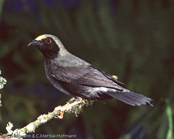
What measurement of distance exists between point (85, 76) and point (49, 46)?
1.75 ft

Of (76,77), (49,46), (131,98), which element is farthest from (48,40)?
(131,98)

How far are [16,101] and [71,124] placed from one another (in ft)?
2.63

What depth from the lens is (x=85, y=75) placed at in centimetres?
336

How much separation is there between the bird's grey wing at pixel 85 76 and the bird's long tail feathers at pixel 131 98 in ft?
0.33

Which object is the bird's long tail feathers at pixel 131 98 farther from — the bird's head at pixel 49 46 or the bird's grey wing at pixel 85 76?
the bird's head at pixel 49 46

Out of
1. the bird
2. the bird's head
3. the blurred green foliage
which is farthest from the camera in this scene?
the blurred green foliage

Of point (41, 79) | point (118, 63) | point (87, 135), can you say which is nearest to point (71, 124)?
point (87, 135)

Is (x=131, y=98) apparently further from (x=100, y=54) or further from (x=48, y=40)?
(x=100, y=54)

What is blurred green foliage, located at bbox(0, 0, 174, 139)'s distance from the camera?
432cm

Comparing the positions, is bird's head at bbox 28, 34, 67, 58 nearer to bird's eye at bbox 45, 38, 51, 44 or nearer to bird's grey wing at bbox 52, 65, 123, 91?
bird's eye at bbox 45, 38, 51, 44

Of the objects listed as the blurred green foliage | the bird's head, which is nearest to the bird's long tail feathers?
the bird's head

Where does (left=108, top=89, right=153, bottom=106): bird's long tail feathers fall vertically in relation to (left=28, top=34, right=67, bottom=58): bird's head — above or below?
below

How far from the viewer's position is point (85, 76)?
3348 mm

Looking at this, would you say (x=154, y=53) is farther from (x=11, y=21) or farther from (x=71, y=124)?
(x=11, y=21)
